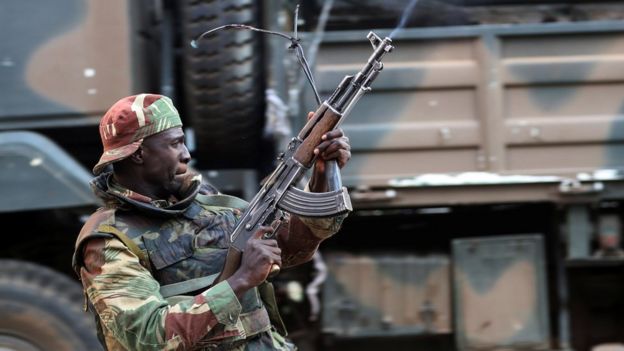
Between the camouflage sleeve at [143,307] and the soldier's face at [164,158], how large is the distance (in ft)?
0.66

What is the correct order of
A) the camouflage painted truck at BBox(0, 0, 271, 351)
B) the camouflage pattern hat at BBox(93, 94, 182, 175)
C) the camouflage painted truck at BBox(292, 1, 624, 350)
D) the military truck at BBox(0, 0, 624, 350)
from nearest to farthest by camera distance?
the camouflage pattern hat at BBox(93, 94, 182, 175) < the camouflage painted truck at BBox(0, 0, 271, 351) < the military truck at BBox(0, 0, 624, 350) < the camouflage painted truck at BBox(292, 1, 624, 350)

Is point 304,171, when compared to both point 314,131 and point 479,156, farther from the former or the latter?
point 479,156

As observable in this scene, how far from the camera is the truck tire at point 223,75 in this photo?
3.68 m

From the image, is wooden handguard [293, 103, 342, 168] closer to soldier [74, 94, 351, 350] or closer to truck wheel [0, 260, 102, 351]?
soldier [74, 94, 351, 350]

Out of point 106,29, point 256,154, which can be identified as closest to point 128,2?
point 106,29

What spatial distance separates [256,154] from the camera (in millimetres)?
4066

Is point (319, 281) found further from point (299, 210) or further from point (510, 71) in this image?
point (299, 210)

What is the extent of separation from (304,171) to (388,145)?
1732 mm

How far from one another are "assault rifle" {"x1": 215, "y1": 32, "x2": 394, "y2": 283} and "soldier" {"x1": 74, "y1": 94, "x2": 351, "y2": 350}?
0.12 ft

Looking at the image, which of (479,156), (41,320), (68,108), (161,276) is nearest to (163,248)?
(161,276)

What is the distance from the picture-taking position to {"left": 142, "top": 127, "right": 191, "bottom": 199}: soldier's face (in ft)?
7.13

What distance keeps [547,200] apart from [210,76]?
151cm

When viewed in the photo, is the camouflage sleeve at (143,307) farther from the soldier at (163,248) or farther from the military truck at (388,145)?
the military truck at (388,145)

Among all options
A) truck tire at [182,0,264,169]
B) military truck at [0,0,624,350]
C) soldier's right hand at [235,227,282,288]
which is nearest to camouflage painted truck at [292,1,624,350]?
military truck at [0,0,624,350]
